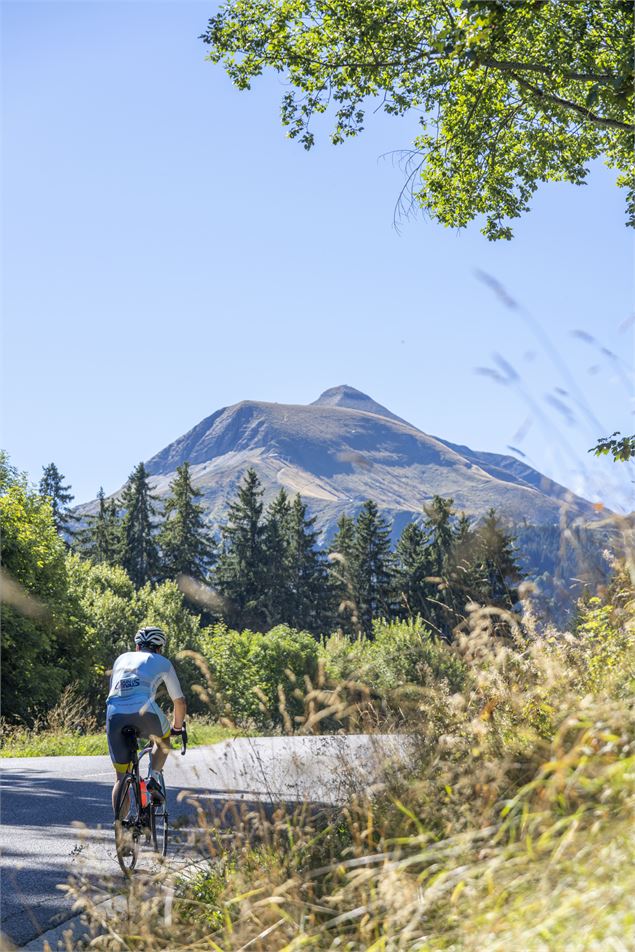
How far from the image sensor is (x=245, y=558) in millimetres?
69625

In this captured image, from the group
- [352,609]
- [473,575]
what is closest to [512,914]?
[352,609]

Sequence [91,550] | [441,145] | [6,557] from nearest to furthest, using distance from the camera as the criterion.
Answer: [441,145], [6,557], [91,550]

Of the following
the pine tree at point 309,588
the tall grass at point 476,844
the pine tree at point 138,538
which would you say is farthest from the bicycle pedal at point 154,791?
the pine tree at point 138,538

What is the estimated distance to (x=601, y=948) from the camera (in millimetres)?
2566

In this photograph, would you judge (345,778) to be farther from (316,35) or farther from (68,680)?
(68,680)

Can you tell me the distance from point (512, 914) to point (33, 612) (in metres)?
36.2

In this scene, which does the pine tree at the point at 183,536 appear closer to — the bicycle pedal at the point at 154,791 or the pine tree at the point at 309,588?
the pine tree at the point at 309,588

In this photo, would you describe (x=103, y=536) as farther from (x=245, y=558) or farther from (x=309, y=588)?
(x=309, y=588)

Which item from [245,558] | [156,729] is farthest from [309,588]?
[156,729]

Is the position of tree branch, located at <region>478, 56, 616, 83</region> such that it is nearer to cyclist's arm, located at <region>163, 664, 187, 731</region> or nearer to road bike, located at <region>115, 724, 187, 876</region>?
Answer: cyclist's arm, located at <region>163, 664, 187, 731</region>

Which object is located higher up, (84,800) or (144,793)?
(144,793)

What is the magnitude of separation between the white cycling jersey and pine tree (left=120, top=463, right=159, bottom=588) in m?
63.6

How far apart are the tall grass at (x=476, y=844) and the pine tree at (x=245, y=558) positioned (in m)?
62.1

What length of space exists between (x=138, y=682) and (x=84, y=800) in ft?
14.6
